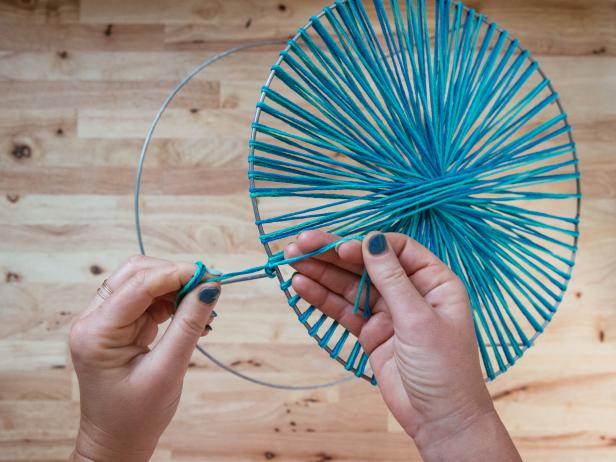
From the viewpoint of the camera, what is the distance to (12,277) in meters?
1.28

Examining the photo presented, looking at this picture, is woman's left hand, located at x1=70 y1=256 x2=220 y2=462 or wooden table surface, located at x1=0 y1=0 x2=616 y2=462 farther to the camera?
wooden table surface, located at x1=0 y1=0 x2=616 y2=462

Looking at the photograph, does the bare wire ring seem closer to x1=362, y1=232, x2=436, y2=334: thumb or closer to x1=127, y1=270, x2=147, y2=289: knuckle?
x1=127, y1=270, x2=147, y2=289: knuckle

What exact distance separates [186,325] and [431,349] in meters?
0.30

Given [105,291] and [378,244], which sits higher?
[378,244]

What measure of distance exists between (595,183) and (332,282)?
841 millimetres

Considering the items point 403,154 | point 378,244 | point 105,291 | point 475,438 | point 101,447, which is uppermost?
point 403,154

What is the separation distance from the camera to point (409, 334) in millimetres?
651

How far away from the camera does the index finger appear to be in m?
0.69

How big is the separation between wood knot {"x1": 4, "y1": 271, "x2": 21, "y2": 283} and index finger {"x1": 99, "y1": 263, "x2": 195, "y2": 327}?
70 centimetres

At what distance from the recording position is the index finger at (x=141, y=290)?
0.69m

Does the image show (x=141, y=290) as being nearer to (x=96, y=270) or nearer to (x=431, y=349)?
(x=431, y=349)

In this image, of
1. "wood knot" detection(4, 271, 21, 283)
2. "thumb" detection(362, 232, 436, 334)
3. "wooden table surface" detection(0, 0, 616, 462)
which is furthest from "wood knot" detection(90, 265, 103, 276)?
"thumb" detection(362, 232, 436, 334)

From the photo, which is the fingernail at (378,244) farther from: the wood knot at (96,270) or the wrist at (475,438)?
the wood knot at (96,270)

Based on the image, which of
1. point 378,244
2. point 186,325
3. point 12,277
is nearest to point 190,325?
point 186,325
